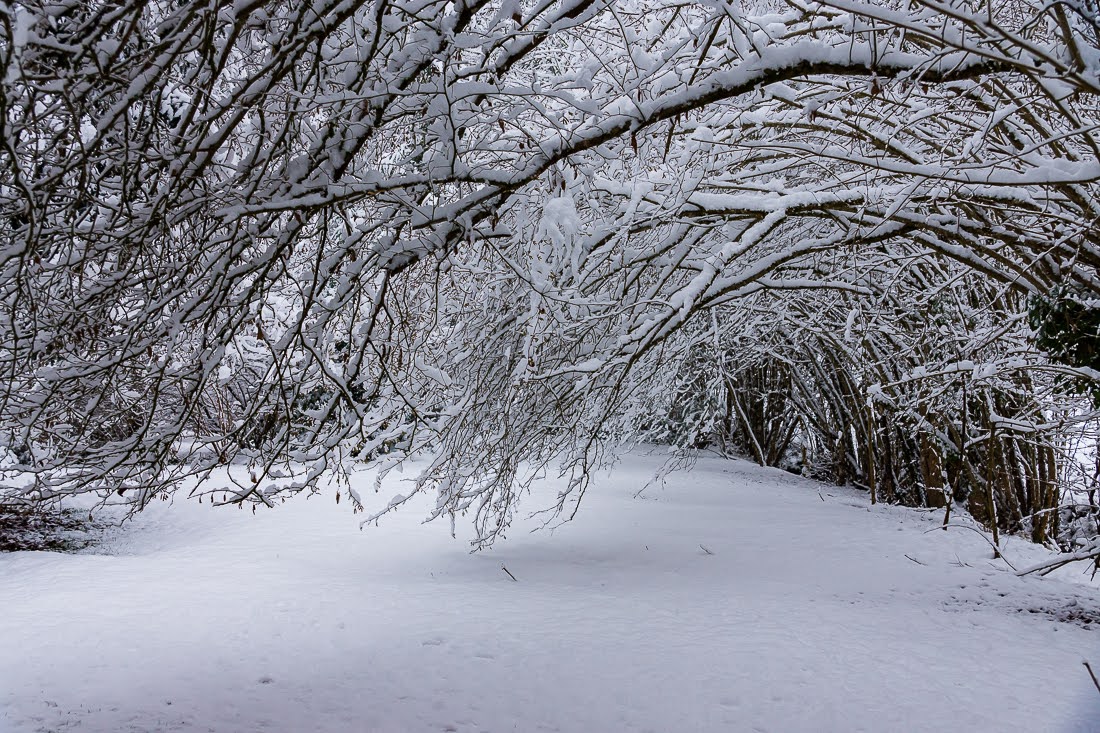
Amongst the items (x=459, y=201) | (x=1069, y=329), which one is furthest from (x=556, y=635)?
(x=1069, y=329)

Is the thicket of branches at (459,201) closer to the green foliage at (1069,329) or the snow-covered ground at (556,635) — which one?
the green foliage at (1069,329)

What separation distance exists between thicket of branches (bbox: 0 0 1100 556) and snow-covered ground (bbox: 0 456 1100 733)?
129cm

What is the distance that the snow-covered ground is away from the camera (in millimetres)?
5008

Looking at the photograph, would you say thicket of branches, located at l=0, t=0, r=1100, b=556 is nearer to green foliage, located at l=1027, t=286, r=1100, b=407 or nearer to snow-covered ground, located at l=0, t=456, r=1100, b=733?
green foliage, located at l=1027, t=286, r=1100, b=407

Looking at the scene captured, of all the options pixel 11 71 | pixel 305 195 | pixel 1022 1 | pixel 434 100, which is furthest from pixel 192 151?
pixel 1022 1

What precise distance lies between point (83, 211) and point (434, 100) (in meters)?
1.77

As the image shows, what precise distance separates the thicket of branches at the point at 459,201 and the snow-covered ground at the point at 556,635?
4.25 ft

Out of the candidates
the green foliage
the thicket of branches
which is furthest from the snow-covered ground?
the green foliage

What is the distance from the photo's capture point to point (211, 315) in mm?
3641

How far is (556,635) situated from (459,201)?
3990mm

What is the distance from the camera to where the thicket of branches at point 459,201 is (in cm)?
328

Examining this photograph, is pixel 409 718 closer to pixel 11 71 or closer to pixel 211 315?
pixel 211 315

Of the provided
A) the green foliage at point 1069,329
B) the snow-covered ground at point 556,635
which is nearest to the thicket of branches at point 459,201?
the green foliage at point 1069,329

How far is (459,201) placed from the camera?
13.0 feet
